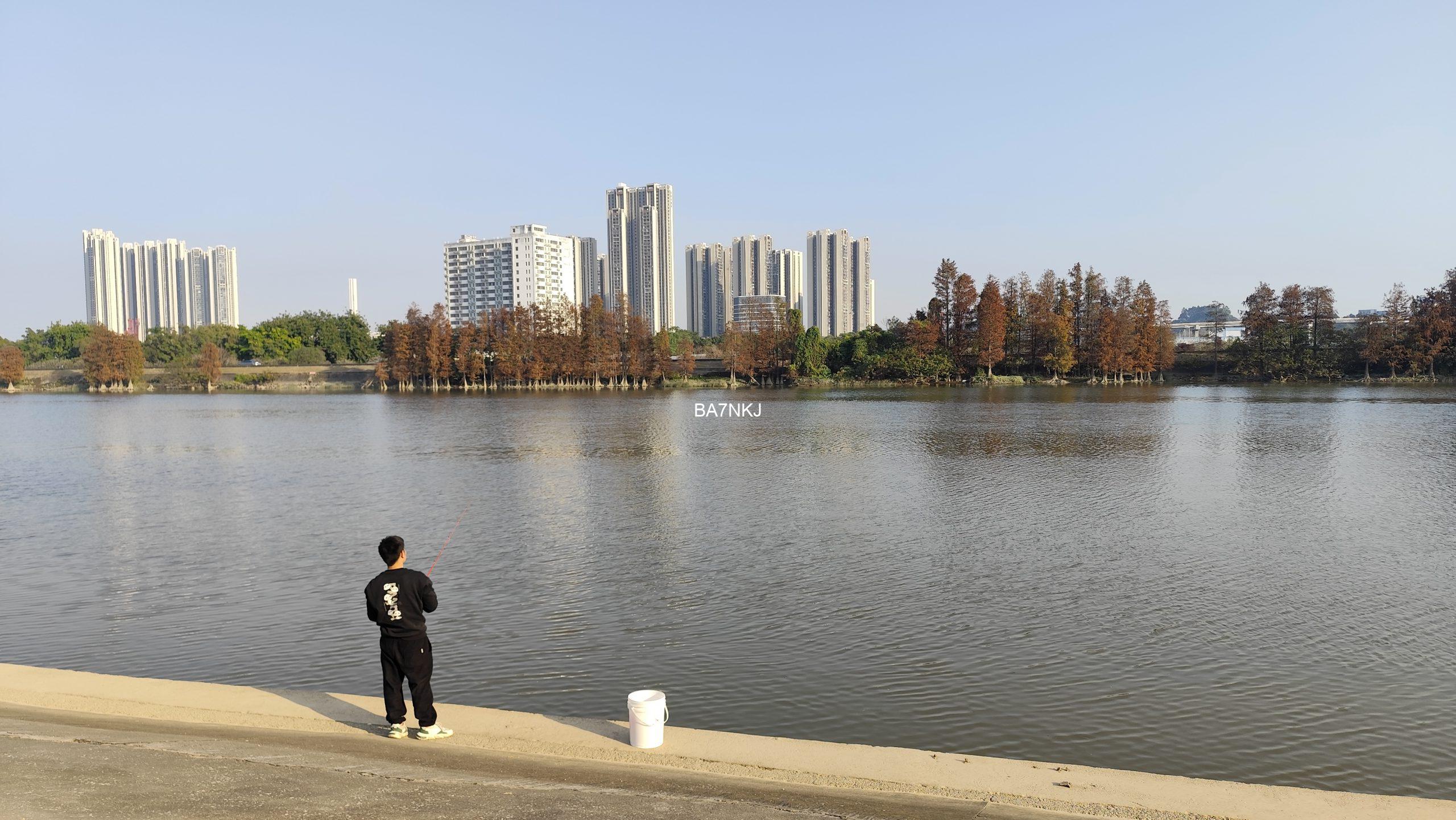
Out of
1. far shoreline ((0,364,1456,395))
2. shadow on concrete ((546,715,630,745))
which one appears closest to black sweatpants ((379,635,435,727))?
shadow on concrete ((546,715,630,745))

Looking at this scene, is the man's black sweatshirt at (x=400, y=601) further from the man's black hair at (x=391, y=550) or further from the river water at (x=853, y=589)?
the river water at (x=853, y=589)

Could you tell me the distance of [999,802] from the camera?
630 centimetres

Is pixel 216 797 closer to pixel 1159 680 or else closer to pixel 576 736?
pixel 576 736

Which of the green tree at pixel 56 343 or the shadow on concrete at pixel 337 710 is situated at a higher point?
the green tree at pixel 56 343

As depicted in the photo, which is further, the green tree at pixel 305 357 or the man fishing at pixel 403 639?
the green tree at pixel 305 357

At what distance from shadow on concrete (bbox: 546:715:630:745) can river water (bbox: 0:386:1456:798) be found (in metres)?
0.80

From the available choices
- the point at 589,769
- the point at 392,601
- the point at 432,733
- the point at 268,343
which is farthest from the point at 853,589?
the point at 268,343

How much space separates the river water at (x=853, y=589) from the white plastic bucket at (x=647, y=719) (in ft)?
5.20

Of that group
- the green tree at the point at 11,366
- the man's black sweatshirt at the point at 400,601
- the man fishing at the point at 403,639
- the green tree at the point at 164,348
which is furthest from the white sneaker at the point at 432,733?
the green tree at the point at 164,348

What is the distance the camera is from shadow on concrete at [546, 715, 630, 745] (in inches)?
299

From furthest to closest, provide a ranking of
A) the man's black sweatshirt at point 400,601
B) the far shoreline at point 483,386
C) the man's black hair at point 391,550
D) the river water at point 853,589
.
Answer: the far shoreline at point 483,386, the river water at point 853,589, the man's black hair at point 391,550, the man's black sweatshirt at point 400,601

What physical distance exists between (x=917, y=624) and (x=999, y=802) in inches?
227

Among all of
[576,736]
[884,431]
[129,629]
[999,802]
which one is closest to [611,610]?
[576,736]

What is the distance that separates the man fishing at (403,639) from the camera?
297 inches
